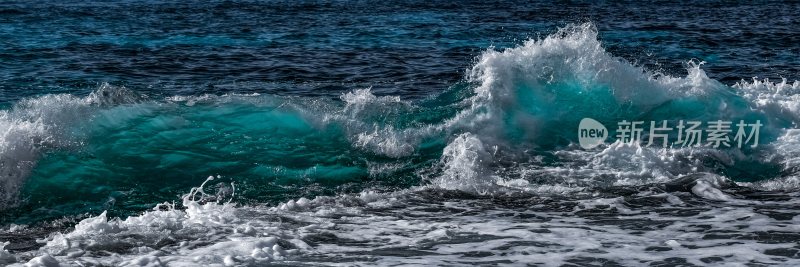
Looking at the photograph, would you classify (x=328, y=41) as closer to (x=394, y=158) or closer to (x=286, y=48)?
(x=286, y=48)

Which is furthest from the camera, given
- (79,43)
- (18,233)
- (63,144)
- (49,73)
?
(79,43)

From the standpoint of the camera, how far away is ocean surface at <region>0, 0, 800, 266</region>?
287 inches

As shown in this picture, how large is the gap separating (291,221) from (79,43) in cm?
1326

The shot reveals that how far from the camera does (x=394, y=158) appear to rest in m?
10.6

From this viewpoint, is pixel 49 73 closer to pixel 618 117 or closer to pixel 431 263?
pixel 618 117

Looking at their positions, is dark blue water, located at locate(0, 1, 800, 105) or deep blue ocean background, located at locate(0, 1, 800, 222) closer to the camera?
deep blue ocean background, located at locate(0, 1, 800, 222)

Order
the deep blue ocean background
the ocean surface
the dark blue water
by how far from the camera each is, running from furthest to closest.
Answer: the dark blue water → the deep blue ocean background → the ocean surface

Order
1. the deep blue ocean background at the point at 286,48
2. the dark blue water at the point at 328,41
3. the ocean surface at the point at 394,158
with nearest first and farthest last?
the ocean surface at the point at 394,158 → the deep blue ocean background at the point at 286,48 → the dark blue water at the point at 328,41

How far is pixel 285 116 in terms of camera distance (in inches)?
470

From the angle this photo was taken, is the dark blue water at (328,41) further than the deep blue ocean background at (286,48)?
Yes

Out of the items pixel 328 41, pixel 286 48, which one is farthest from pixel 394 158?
pixel 328 41

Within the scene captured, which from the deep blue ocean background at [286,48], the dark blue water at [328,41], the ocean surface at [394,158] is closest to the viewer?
the ocean surface at [394,158]

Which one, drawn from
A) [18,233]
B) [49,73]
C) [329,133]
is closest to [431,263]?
[18,233]

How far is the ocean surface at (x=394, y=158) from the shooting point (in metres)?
7.30
